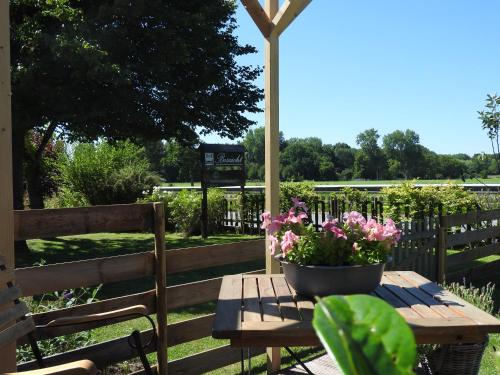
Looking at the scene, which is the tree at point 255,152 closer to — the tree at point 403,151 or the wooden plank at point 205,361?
the tree at point 403,151

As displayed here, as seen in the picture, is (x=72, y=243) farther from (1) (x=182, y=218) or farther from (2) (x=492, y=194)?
(2) (x=492, y=194)

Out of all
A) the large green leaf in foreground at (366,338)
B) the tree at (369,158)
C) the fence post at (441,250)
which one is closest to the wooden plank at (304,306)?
the large green leaf in foreground at (366,338)

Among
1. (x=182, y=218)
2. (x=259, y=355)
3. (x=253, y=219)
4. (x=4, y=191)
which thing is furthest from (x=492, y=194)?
(x=4, y=191)

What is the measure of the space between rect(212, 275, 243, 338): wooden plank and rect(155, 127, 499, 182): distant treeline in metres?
69.5

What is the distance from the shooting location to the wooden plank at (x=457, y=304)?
6.77 feet

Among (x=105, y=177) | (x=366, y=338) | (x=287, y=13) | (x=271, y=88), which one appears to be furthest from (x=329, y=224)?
(x=105, y=177)

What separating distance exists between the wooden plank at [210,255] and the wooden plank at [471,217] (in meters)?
3.25

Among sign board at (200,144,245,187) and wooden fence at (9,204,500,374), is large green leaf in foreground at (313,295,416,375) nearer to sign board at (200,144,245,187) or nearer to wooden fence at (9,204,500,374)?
wooden fence at (9,204,500,374)

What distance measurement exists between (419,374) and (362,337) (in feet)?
11.1

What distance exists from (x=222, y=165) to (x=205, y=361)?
9.63 meters

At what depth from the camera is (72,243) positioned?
12430mm

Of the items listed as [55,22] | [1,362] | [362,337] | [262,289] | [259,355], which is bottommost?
[259,355]

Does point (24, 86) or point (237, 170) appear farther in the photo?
point (237, 170)

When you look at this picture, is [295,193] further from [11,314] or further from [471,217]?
[11,314]
